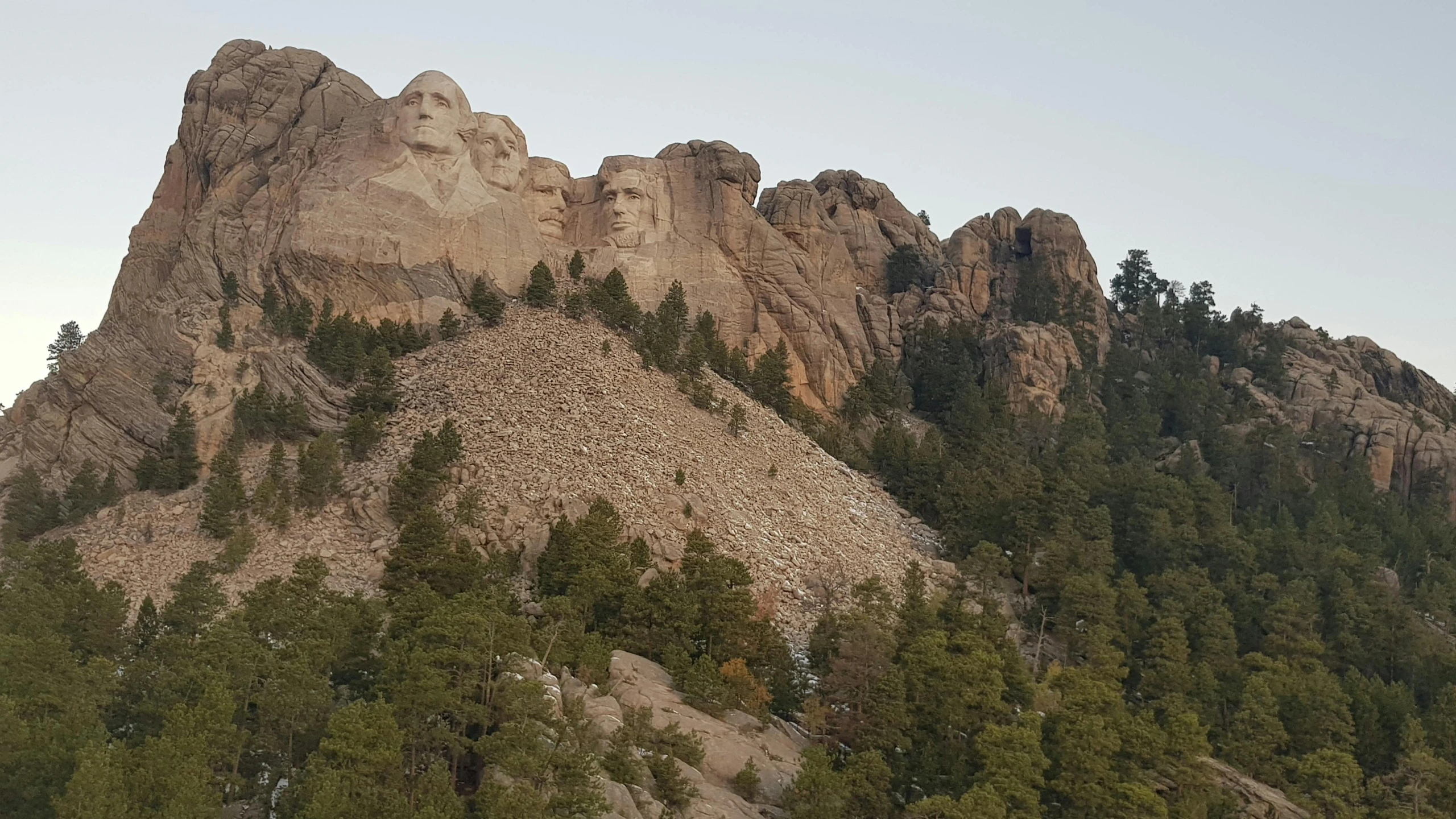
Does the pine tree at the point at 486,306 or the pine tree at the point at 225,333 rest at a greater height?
the pine tree at the point at 486,306

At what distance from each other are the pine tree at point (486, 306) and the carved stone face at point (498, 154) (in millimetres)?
10372

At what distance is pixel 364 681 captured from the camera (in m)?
45.9

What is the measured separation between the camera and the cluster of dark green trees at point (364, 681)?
36.6m

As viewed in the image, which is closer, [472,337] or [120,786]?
[120,786]

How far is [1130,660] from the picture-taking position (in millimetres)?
60625

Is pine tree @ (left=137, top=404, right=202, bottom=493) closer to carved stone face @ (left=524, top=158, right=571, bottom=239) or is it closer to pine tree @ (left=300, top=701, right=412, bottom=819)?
pine tree @ (left=300, top=701, right=412, bottom=819)

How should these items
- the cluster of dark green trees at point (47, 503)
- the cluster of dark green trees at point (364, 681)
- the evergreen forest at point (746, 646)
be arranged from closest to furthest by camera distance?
the cluster of dark green trees at point (364, 681) → the evergreen forest at point (746, 646) → the cluster of dark green trees at point (47, 503)

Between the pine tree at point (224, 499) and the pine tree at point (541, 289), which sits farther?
the pine tree at point (541, 289)

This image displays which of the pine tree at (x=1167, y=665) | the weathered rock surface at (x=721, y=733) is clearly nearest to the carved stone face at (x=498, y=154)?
the weathered rock surface at (x=721, y=733)

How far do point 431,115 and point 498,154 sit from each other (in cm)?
606

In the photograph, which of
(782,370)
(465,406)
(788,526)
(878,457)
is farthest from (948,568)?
(465,406)

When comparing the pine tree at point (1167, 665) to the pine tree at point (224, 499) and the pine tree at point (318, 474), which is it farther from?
the pine tree at point (224, 499)

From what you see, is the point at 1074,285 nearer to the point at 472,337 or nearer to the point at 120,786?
the point at 472,337

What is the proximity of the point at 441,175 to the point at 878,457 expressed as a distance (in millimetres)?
34229
